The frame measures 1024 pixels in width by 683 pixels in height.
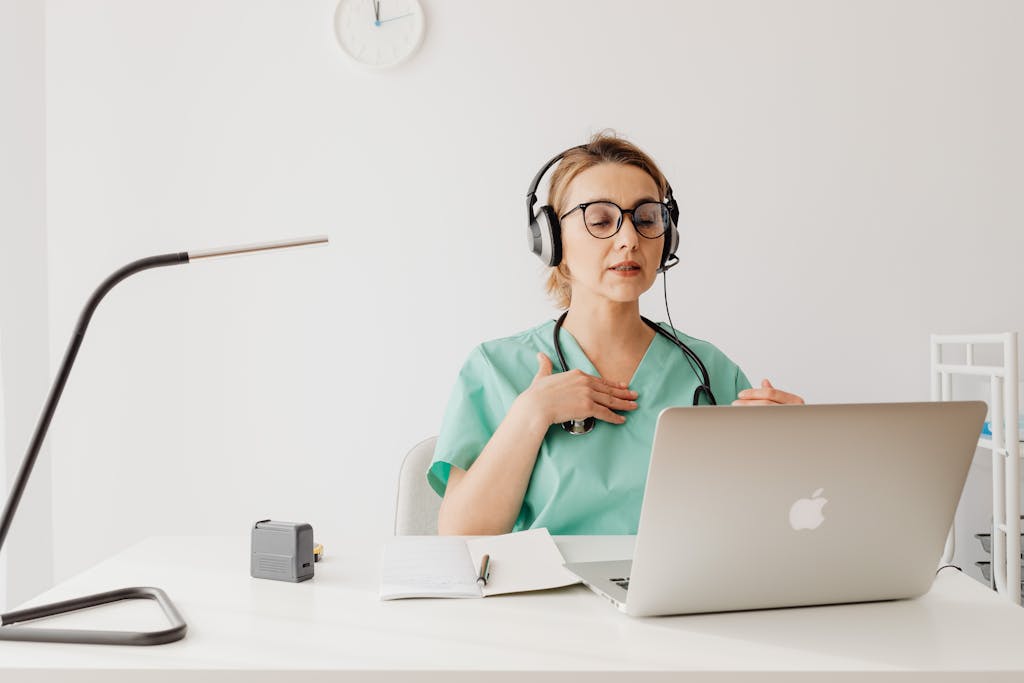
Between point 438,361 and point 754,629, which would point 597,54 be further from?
point 754,629

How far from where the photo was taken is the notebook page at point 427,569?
0.89m

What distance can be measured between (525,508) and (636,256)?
468 mm

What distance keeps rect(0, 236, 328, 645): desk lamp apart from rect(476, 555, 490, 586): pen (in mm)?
313

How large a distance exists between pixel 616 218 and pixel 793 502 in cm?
75

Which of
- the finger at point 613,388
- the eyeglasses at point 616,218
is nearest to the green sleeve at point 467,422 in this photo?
the finger at point 613,388

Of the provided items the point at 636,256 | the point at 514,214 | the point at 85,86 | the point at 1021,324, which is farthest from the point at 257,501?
the point at 1021,324

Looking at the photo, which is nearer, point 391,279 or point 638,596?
point 638,596

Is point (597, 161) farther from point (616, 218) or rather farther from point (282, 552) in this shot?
point (282, 552)

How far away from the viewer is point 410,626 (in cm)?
80

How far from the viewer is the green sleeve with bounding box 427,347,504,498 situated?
143 centimetres

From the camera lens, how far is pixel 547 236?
1.50 m

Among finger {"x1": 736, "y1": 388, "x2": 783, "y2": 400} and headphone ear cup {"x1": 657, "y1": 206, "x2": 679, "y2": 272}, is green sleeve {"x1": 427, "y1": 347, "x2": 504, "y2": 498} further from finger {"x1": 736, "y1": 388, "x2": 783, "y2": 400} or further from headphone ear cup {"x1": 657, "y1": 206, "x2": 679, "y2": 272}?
finger {"x1": 736, "y1": 388, "x2": 783, "y2": 400}

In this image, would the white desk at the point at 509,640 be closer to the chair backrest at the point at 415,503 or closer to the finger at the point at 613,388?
the finger at the point at 613,388

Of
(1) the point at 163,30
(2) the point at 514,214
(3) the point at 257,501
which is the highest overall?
(1) the point at 163,30
